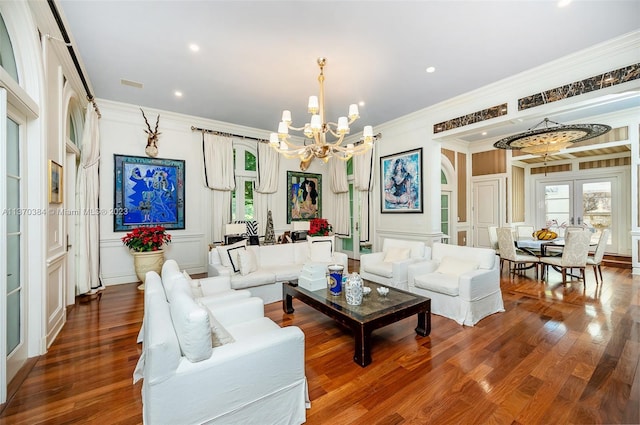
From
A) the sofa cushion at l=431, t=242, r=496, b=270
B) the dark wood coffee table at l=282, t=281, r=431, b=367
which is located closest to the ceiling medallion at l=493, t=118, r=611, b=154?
the sofa cushion at l=431, t=242, r=496, b=270

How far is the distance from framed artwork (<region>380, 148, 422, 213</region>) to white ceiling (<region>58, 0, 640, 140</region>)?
1410 millimetres

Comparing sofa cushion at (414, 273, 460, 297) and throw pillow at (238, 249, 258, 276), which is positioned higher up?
throw pillow at (238, 249, 258, 276)

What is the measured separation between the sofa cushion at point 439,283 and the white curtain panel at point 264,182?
3863mm

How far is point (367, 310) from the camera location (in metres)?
2.52

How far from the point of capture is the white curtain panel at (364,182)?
6359 mm

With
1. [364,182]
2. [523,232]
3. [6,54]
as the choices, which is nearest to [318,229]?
[364,182]

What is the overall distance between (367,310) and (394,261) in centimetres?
188

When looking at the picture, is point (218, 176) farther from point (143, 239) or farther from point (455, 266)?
point (455, 266)

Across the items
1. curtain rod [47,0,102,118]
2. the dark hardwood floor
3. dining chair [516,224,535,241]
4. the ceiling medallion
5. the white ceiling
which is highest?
the white ceiling

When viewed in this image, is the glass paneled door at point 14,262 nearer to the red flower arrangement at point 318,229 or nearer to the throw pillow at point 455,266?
the red flower arrangement at point 318,229

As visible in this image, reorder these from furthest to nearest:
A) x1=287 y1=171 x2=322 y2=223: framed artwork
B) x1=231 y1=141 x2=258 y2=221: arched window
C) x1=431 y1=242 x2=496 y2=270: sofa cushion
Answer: x1=287 y1=171 x2=322 y2=223: framed artwork < x1=231 y1=141 x2=258 y2=221: arched window < x1=431 y1=242 x2=496 y2=270: sofa cushion

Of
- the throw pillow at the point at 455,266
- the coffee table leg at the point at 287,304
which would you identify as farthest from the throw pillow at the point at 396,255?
the coffee table leg at the point at 287,304

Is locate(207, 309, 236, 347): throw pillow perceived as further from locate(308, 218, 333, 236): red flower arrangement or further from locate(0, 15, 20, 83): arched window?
locate(308, 218, 333, 236): red flower arrangement

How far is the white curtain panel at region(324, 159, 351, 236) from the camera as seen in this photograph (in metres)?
6.94
